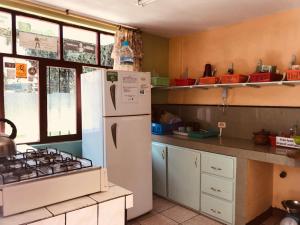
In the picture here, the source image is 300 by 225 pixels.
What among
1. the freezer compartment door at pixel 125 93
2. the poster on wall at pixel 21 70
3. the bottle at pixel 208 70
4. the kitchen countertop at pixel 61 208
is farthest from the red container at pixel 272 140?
the poster on wall at pixel 21 70

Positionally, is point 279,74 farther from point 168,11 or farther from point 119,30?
point 119,30

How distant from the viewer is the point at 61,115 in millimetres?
2969

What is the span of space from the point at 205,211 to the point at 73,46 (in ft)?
8.30

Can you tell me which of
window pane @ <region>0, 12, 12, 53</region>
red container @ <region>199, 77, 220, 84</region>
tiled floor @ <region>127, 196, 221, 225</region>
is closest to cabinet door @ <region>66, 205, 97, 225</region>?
tiled floor @ <region>127, 196, 221, 225</region>

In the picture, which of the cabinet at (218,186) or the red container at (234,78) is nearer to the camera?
the cabinet at (218,186)

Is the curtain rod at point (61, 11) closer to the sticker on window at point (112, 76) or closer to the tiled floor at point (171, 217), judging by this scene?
the sticker on window at point (112, 76)

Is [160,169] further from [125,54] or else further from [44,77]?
[44,77]

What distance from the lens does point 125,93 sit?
2.53 meters

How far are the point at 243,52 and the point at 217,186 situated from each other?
5.64 feet

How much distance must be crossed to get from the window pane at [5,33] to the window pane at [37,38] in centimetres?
8

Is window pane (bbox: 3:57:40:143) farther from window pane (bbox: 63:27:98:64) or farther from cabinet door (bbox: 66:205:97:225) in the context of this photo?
cabinet door (bbox: 66:205:97:225)

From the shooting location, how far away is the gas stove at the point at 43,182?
976 millimetres

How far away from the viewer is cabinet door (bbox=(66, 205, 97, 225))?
3.32 ft

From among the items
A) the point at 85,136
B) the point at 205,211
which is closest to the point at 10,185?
the point at 85,136
